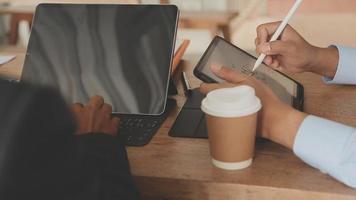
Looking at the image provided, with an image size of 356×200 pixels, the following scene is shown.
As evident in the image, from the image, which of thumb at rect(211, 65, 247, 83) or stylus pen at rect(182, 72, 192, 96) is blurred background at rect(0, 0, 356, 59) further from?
thumb at rect(211, 65, 247, 83)

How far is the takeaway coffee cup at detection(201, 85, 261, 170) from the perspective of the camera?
743 mm

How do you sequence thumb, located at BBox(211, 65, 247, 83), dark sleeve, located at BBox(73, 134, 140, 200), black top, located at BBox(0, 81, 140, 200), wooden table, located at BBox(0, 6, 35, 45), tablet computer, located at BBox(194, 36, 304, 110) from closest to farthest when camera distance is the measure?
black top, located at BBox(0, 81, 140, 200)
dark sleeve, located at BBox(73, 134, 140, 200)
thumb, located at BBox(211, 65, 247, 83)
tablet computer, located at BBox(194, 36, 304, 110)
wooden table, located at BBox(0, 6, 35, 45)

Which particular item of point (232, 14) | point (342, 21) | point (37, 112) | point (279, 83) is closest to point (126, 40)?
point (279, 83)

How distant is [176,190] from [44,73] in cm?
47

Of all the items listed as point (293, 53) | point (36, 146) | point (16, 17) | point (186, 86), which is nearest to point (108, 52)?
point (186, 86)

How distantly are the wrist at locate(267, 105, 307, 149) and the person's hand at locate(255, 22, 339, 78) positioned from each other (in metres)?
0.19

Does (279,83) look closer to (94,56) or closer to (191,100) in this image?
(191,100)

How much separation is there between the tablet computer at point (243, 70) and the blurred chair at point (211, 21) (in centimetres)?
137

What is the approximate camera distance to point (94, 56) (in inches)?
42.9

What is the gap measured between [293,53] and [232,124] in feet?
1.22

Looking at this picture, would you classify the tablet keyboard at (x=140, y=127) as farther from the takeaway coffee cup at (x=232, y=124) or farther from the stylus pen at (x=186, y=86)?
the takeaway coffee cup at (x=232, y=124)

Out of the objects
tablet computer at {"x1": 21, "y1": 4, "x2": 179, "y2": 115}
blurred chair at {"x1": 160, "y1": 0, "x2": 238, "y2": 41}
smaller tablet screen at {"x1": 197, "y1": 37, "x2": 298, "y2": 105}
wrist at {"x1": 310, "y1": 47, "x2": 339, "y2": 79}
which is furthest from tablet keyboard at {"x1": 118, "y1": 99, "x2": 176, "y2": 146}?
blurred chair at {"x1": 160, "y1": 0, "x2": 238, "y2": 41}

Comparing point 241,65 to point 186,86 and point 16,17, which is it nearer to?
point 186,86

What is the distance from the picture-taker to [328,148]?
0.78 m
